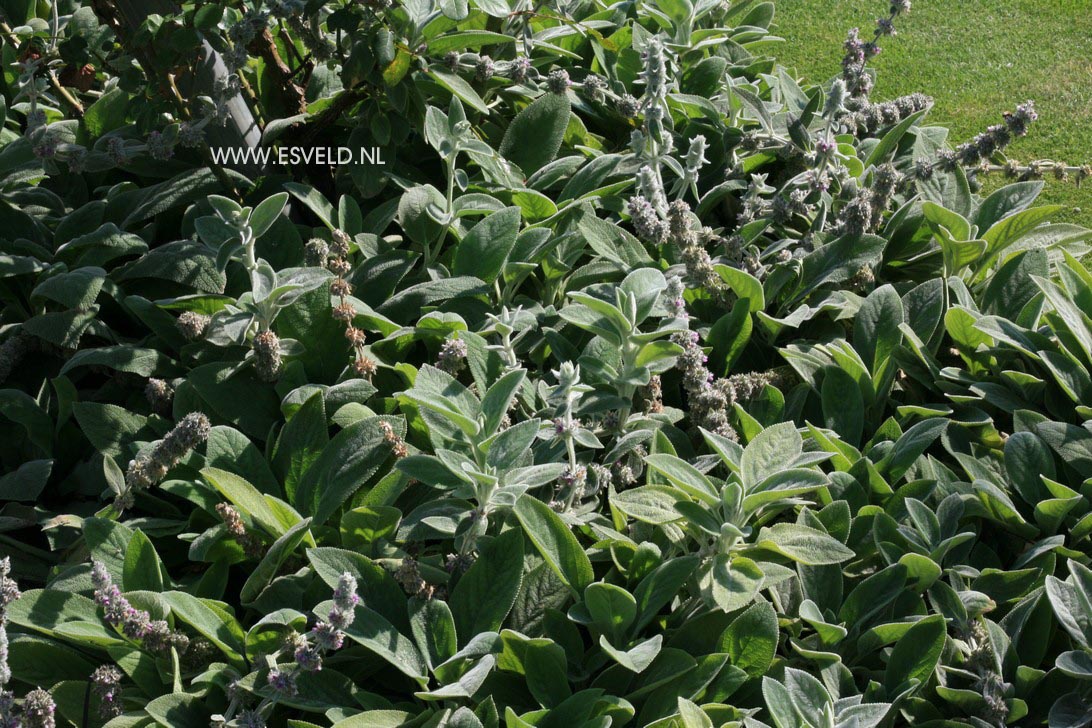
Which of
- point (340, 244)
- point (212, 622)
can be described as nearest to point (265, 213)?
point (340, 244)

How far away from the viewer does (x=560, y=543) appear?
2.15 metres

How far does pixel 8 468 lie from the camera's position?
108 inches

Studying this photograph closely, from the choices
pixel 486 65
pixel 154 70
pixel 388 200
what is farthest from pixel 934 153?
pixel 154 70

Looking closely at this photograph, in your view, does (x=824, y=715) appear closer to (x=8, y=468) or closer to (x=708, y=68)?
(x=8, y=468)

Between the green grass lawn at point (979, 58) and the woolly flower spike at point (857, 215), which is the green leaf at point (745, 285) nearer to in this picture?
the woolly flower spike at point (857, 215)

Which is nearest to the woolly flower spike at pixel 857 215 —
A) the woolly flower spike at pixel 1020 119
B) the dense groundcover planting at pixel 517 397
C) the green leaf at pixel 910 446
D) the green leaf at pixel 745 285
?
the dense groundcover planting at pixel 517 397

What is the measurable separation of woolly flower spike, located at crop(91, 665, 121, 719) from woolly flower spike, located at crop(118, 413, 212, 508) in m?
0.39

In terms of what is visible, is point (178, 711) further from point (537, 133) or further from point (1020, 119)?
point (1020, 119)

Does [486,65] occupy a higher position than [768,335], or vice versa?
[486,65]

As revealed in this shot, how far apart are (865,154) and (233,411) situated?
89.8 inches

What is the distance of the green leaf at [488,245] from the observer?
285cm

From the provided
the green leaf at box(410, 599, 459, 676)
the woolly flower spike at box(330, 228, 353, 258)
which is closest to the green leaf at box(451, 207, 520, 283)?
the woolly flower spike at box(330, 228, 353, 258)

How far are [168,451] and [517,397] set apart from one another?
0.84 metres

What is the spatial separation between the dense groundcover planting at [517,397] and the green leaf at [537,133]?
0.05ft
